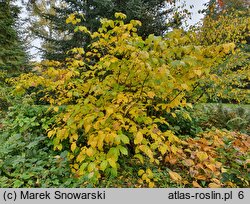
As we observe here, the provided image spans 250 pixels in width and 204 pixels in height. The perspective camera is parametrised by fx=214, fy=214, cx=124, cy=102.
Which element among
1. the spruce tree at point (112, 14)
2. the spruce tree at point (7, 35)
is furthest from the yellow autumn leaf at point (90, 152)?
the spruce tree at point (7, 35)

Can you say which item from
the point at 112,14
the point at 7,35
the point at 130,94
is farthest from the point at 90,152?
the point at 7,35

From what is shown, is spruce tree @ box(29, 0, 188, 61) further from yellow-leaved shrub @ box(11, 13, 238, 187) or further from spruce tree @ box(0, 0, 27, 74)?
yellow-leaved shrub @ box(11, 13, 238, 187)

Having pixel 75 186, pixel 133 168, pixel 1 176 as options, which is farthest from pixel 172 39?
pixel 1 176

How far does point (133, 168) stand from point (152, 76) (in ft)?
3.74

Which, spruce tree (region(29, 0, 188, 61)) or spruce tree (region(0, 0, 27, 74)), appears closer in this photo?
spruce tree (region(29, 0, 188, 61))

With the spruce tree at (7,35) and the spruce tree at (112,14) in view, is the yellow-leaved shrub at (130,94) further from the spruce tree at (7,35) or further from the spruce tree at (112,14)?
the spruce tree at (7,35)

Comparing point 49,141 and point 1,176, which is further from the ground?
point 49,141

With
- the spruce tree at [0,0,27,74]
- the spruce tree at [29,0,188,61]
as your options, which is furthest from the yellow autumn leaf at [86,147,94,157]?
the spruce tree at [0,0,27,74]

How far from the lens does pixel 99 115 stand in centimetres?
220

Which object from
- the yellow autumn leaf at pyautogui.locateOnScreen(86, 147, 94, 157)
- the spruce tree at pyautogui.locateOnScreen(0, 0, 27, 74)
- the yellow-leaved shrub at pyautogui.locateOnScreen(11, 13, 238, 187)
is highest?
the spruce tree at pyautogui.locateOnScreen(0, 0, 27, 74)

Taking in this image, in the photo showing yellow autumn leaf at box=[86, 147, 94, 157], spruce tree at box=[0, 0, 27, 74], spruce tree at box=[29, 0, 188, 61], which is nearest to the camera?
yellow autumn leaf at box=[86, 147, 94, 157]

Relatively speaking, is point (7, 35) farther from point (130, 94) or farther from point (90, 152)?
point (90, 152)

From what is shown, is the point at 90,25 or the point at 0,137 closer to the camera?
the point at 0,137
